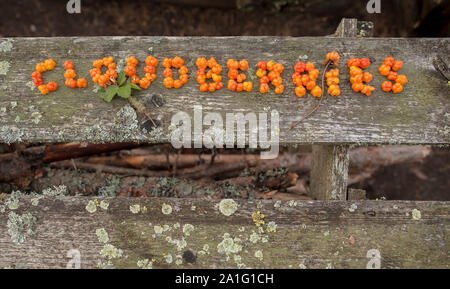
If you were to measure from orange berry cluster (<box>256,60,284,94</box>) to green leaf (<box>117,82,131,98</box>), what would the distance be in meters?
0.94

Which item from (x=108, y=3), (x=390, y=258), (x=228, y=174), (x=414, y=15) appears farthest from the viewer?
(x=108, y=3)

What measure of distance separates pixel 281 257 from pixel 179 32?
12.0 ft

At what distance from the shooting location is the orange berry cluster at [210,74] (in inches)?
87.0

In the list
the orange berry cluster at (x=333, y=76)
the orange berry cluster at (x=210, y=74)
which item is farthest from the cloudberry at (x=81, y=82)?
the orange berry cluster at (x=333, y=76)

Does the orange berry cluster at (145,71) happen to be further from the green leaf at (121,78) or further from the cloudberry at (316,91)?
the cloudberry at (316,91)

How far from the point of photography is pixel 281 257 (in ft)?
7.16

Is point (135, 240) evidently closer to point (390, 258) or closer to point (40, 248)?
point (40, 248)

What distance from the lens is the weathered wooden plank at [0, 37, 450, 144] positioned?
7.15ft

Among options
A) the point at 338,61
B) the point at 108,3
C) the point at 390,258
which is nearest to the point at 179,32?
the point at 108,3

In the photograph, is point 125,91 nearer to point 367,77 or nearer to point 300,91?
point 300,91

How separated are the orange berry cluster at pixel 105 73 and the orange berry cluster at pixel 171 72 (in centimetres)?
37

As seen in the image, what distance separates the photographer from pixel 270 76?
2229 mm

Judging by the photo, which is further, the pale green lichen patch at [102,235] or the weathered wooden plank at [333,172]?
the weathered wooden plank at [333,172]

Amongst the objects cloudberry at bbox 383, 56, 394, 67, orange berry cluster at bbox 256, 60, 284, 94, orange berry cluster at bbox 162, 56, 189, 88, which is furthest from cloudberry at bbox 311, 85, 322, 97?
orange berry cluster at bbox 162, 56, 189, 88
